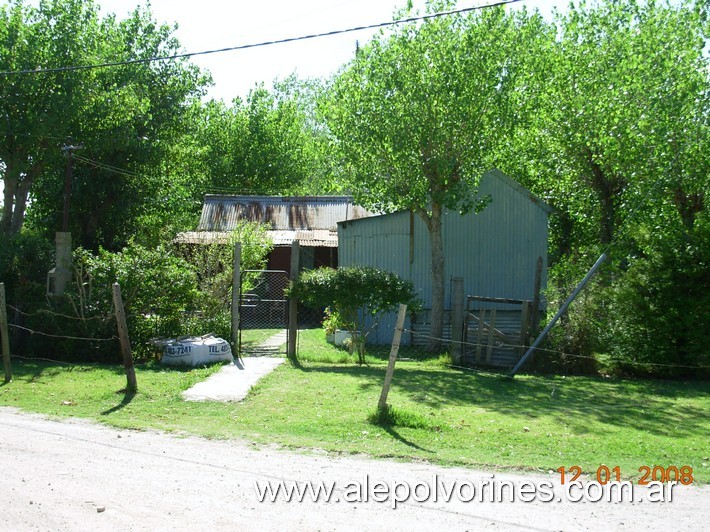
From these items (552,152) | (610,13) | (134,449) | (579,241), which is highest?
(610,13)

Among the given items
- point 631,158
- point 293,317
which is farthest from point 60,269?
point 631,158

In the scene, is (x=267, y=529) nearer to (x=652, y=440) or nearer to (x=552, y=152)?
(x=652, y=440)

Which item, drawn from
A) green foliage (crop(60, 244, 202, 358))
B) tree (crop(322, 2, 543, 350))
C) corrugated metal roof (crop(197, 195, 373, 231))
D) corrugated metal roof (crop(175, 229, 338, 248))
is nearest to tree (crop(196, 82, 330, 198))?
corrugated metal roof (crop(197, 195, 373, 231))

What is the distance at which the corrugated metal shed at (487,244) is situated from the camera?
62.5 ft

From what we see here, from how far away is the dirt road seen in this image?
5.36 metres

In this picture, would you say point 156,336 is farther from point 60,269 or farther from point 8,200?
point 8,200

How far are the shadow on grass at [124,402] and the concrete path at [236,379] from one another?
2.53 feet

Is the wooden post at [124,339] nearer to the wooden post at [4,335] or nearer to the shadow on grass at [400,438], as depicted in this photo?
the wooden post at [4,335]

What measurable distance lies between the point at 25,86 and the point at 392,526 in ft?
55.4

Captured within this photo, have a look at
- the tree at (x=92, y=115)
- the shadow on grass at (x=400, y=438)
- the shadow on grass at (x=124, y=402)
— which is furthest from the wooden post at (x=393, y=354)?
the tree at (x=92, y=115)

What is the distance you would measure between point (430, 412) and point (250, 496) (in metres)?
4.21

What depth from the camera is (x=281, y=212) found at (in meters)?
29.4

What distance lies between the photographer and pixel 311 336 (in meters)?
19.6

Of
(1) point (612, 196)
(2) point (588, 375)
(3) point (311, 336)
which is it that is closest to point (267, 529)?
(2) point (588, 375)
